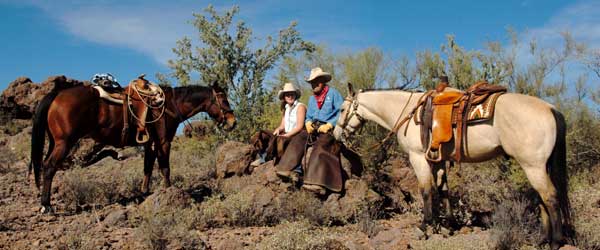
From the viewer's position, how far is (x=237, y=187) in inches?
306

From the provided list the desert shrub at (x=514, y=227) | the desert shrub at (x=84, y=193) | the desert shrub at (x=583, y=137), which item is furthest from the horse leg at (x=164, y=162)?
the desert shrub at (x=583, y=137)

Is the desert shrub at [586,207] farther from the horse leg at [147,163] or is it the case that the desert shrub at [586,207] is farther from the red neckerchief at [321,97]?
the horse leg at [147,163]

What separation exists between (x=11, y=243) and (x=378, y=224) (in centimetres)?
418

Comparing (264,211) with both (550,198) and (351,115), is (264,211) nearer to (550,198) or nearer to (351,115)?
(351,115)

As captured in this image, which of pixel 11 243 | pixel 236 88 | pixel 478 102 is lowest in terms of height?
pixel 11 243

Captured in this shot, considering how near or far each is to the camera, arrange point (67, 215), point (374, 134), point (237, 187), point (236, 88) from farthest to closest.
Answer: point (236, 88) → point (374, 134) → point (237, 187) → point (67, 215)

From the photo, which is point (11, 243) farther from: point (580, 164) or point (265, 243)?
point (580, 164)

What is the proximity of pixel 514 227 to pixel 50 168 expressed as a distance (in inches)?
240

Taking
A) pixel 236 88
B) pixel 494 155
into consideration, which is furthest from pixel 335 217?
pixel 236 88

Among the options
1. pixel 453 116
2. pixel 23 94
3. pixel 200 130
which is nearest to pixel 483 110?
pixel 453 116

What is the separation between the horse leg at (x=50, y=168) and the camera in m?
7.23

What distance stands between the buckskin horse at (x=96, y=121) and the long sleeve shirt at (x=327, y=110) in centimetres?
224

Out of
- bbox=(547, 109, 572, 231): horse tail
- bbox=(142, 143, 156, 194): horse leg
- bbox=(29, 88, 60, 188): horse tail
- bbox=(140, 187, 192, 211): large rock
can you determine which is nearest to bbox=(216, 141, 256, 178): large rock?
bbox=(142, 143, 156, 194): horse leg

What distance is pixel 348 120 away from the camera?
6840 millimetres
